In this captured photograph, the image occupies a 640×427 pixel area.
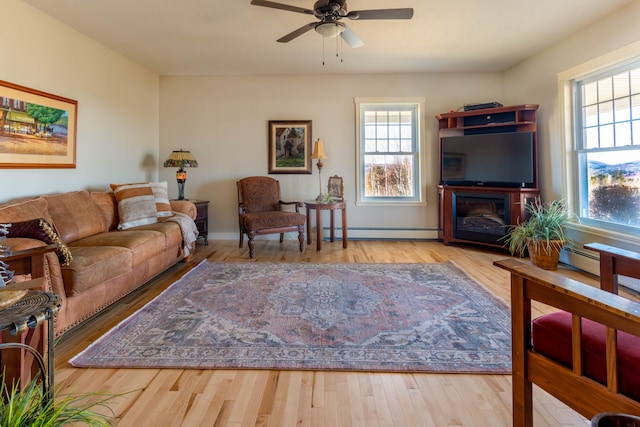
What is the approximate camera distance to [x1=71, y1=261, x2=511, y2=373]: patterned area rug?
5.70ft

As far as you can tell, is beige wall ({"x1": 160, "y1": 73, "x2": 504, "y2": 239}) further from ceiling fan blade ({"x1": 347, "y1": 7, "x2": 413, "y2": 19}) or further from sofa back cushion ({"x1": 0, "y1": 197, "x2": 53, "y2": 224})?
sofa back cushion ({"x1": 0, "y1": 197, "x2": 53, "y2": 224})

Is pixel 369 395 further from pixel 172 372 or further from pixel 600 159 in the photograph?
pixel 600 159

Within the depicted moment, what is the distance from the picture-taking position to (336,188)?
15.3 feet

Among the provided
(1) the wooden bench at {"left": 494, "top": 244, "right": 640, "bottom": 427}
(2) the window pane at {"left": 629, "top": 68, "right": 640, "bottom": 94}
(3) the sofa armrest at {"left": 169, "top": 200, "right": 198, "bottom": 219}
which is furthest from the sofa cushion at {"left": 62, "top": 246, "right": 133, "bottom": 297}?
(2) the window pane at {"left": 629, "top": 68, "right": 640, "bottom": 94}

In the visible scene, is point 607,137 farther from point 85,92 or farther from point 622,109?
point 85,92

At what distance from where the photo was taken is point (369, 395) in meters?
1.48

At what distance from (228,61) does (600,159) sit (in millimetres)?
4592

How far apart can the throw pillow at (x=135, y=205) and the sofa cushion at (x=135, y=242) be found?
0.37 m

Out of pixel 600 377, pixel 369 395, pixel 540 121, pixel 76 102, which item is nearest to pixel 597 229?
pixel 540 121

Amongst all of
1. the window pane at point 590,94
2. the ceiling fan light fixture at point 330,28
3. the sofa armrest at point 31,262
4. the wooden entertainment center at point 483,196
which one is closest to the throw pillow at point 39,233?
the sofa armrest at point 31,262

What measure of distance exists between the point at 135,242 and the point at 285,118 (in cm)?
305

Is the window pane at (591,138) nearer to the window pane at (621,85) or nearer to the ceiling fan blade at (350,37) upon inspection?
the window pane at (621,85)

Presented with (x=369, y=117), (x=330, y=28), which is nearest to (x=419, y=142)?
(x=369, y=117)

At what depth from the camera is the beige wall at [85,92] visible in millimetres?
2756
